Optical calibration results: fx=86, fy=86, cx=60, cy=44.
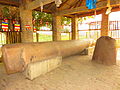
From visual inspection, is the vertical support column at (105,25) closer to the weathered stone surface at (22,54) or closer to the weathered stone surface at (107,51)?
the weathered stone surface at (107,51)

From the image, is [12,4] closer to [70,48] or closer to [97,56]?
[70,48]

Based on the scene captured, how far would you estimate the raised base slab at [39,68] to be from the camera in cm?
209

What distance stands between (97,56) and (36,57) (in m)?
2.48

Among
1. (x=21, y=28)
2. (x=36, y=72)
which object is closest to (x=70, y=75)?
(x=36, y=72)

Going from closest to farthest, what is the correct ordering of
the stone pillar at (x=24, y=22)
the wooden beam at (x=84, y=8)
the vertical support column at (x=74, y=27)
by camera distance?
the wooden beam at (x=84, y=8), the stone pillar at (x=24, y=22), the vertical support column at (x=74, y=27)

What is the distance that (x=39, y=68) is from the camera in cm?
227

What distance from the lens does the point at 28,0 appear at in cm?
492

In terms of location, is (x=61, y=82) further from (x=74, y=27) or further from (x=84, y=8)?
(x=74, y=27)

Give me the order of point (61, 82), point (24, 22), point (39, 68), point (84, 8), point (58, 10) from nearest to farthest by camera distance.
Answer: point (61, 82) → point (39, 68) → point (24, 22) → point (84, 8) → point (58, 10)

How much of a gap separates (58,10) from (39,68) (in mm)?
5752

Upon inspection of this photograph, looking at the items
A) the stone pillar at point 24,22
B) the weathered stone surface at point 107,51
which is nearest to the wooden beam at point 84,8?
the weathered stone surface at point 107,51

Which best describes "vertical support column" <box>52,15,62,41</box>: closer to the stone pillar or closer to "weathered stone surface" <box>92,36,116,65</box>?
the stone pillar

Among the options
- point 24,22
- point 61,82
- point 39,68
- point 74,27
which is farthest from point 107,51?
point 74,27

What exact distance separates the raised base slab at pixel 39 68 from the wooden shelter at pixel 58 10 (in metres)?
2.61
